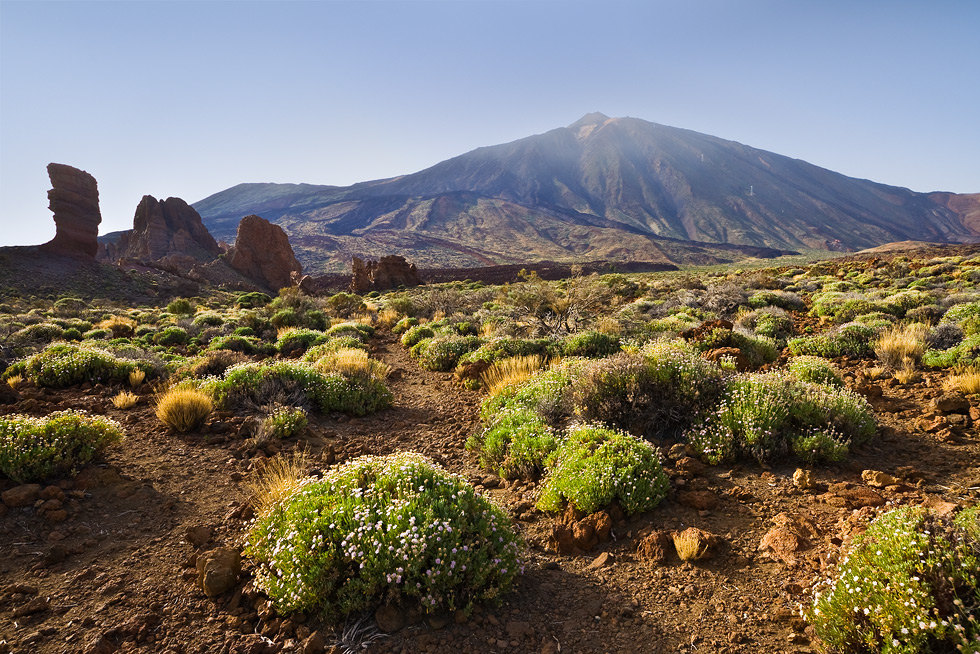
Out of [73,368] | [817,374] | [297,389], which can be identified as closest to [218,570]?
[297,389]

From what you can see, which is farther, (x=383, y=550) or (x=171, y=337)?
(x=171, y=337)

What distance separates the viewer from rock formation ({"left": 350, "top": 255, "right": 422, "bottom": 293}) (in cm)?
4178

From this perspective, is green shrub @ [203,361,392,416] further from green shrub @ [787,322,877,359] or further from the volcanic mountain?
the volcanic mountain

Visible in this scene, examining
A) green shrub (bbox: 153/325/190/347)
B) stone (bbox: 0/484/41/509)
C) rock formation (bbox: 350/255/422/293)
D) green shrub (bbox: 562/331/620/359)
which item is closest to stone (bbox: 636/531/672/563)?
stone (bbox: 0/484/41/509)

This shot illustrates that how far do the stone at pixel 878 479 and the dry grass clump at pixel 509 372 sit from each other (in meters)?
4.70

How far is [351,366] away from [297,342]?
217 inches

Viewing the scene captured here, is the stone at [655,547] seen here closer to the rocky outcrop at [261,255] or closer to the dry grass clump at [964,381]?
the dry grass clump at [964,381]

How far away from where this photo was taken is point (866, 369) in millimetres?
7754

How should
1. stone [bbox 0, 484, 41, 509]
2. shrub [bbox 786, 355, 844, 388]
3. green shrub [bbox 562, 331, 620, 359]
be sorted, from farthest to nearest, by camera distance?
1. green shrub [bbox 562, 331, 620, 359]
2. shrub [bbox 786, 355, 844, 388]
3. stone [bbox 0, 484, 41, 509]

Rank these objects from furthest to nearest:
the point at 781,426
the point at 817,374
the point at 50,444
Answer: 1. the point at 817,374
2. the point at 781,426
3. the point at 50,444

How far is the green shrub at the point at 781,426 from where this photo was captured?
4.77 m

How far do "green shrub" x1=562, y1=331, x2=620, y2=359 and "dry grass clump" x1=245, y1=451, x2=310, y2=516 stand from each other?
5788mm

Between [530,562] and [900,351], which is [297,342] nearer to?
[530,562]

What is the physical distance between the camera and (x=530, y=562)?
3.70m
